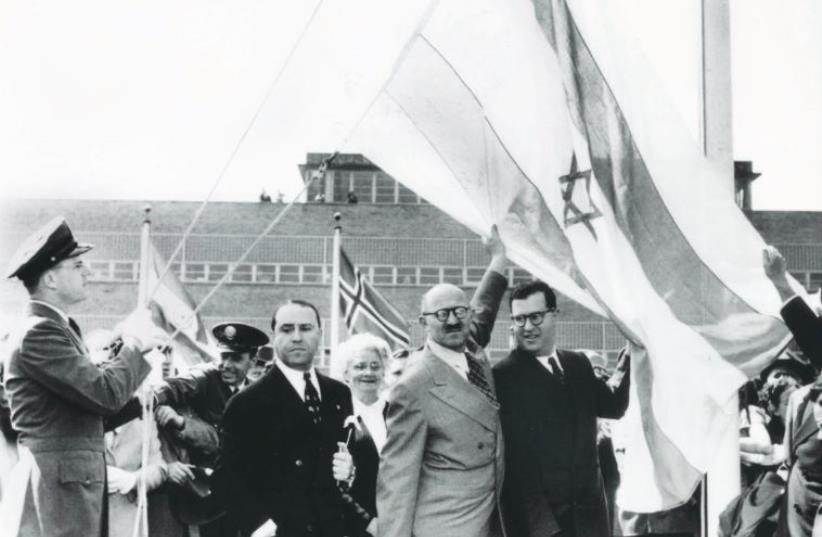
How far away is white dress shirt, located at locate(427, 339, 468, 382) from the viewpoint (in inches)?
205

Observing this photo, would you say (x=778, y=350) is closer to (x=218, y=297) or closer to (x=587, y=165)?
(x=587, y=165)

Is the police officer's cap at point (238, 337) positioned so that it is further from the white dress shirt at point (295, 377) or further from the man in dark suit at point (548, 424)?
the man in dark suit at point (548, 424)

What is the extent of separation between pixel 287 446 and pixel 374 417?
143 centimetres

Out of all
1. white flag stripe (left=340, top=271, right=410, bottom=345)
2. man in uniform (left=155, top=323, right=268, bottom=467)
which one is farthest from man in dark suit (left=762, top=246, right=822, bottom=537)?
white flag stripe (left=340, top=271, right=410, bottom=345)

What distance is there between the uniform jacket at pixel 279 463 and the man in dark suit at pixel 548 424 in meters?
0.85

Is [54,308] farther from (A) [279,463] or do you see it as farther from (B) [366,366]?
(B) [366,366]

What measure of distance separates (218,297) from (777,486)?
1612 inches

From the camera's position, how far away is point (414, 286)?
153 ft

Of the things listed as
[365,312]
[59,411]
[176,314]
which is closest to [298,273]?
[365,312]

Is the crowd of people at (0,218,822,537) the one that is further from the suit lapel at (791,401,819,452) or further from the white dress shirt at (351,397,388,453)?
the white dress shirt at (351,397,388,453)

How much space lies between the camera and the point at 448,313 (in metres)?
5.18

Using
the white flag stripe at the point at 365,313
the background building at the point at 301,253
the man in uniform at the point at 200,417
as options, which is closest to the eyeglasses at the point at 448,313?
the man in uniform at the point at 200,417

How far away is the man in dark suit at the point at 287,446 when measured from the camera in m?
5.22

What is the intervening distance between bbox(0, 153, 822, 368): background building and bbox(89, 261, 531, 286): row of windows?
0.04m
